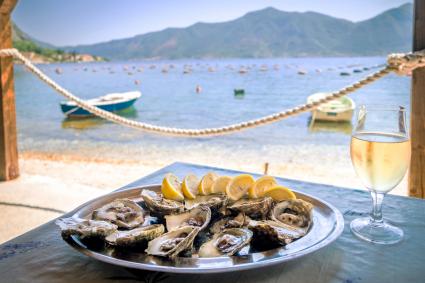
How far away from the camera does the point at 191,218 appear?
0.88 metres

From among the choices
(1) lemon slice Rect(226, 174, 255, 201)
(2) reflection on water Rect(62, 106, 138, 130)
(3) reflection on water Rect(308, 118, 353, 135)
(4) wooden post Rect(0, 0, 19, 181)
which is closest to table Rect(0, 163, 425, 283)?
(1) lemon slice Rect(226, 174, 255, 201)

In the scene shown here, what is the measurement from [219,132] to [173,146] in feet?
28.0

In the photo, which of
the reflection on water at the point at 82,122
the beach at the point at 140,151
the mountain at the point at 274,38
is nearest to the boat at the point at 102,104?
the reflection on water at the point at 82,122

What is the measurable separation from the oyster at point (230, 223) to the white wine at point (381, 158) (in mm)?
301

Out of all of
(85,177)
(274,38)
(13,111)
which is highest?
(274,38)

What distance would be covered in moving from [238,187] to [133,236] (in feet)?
1.18

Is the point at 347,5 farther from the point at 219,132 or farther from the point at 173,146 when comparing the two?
the point at 219,132

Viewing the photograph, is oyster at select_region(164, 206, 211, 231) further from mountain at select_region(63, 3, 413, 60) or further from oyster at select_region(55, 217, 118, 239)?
mountain at select_region(63, 3, 413, 60)

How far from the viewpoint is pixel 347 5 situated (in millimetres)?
90438

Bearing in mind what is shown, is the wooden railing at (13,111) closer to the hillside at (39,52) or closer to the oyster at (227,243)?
the oyster at (227,243)

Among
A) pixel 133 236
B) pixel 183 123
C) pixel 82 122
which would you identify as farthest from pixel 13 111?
pixel 183 123

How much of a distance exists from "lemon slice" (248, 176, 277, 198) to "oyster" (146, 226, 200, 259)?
24cm

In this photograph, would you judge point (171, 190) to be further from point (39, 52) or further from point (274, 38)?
point (274, 38)

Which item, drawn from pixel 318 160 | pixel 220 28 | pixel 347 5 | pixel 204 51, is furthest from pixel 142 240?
pixel 220 28
